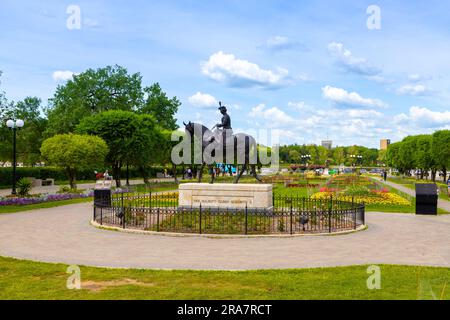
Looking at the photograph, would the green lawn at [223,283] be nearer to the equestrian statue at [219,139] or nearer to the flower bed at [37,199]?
the equestrian statue at [219,139]

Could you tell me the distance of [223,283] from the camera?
9.29m

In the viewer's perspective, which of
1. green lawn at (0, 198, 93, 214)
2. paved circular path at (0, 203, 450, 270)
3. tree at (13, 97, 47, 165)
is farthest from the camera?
tree at (13, 97, 47, 165)

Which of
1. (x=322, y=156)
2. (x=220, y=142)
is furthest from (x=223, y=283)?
(x=322, y=156)

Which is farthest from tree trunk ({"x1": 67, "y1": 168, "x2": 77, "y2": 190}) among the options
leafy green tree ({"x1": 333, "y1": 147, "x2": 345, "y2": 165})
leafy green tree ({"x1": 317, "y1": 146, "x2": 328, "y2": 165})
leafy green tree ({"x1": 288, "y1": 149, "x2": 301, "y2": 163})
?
leafy green tree ({"x1": 333, "y1": 147, "x2": 345, "y2": 165})

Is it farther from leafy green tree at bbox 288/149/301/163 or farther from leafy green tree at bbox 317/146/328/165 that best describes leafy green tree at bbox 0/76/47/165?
leafy green tree at bbox 317/146/328/165

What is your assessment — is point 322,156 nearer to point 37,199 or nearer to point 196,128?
point 37,199

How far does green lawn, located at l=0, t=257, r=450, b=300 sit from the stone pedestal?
9091mm

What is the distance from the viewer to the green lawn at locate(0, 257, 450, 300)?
8.43m

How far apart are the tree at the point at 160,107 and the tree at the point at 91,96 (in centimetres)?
233

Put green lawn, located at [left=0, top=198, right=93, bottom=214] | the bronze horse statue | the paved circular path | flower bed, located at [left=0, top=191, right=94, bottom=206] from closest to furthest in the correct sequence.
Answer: the paved circular path, the bronze horse statue, green lawn, located at [left=0, top=198, right=93, bottom=214], flower bed, located at [left=0, top=191, right=94, bottom=206]

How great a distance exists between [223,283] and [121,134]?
3939 centimetres
